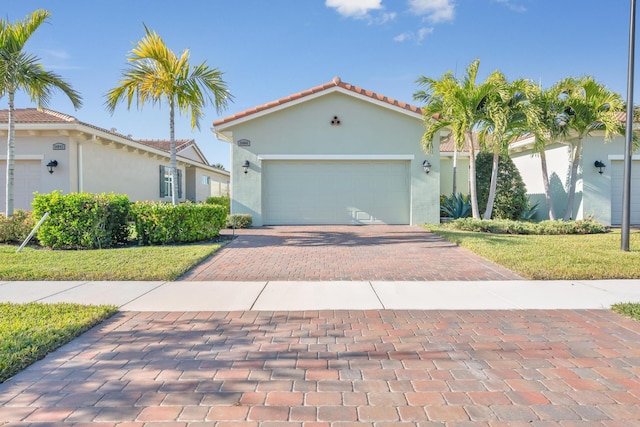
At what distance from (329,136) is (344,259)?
23.1 ft

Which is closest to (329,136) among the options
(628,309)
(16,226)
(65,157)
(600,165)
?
(65,157)

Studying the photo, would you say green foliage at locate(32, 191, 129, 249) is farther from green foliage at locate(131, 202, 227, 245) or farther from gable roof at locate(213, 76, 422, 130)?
gable roof at locate(213, 76, 422, 130)

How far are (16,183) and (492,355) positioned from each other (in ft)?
53.6

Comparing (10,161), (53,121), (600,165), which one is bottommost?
(10,161)

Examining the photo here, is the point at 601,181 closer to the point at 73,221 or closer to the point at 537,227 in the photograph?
the point at 537,227

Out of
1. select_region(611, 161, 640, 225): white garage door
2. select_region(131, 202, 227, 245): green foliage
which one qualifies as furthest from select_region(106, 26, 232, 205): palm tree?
select_region(611, 161, 640, 225): white garage door

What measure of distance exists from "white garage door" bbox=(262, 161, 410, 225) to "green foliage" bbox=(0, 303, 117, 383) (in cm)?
957

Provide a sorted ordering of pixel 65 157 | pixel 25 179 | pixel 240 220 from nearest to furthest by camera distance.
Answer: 1. pixel 240 220
2. pixel 65 157
3. pixel 25 179

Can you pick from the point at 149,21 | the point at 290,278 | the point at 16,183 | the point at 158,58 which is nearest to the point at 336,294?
the point at 290,278

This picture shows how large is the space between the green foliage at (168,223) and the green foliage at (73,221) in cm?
78

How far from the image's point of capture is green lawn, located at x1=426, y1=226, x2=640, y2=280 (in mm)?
6570

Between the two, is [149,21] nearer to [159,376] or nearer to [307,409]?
[159,376]

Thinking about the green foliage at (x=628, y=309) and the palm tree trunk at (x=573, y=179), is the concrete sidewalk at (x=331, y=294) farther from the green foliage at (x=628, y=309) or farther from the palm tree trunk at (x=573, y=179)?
the palm tree trunk at (x=573, y=179)

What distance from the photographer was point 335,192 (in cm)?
1417
